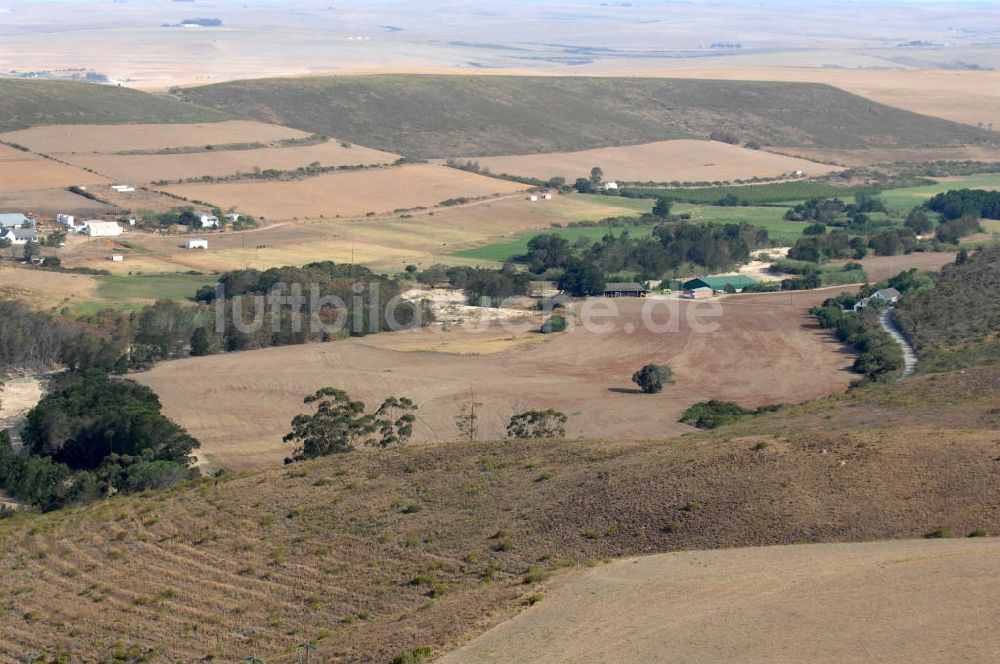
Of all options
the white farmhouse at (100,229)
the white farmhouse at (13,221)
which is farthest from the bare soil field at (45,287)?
the white farmhouse at (100,229)

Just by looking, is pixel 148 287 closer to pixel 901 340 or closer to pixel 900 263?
pixel 901 340

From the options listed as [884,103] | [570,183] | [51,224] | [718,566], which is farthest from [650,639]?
[884,103]

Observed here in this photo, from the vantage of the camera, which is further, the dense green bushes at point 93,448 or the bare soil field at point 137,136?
the bare soil field at point 137,136

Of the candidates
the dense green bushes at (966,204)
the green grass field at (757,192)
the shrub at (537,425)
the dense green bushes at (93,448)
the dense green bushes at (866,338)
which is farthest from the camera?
the green grass field at (757,192)

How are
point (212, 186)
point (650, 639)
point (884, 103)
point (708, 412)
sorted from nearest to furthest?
point (650, 639)
point (708, 412)
point (212, 186)
point (884, 103)

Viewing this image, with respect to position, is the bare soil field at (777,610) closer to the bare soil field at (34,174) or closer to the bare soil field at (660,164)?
the bare soil field at (34,174)

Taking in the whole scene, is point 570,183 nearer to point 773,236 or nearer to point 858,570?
point 773,236
